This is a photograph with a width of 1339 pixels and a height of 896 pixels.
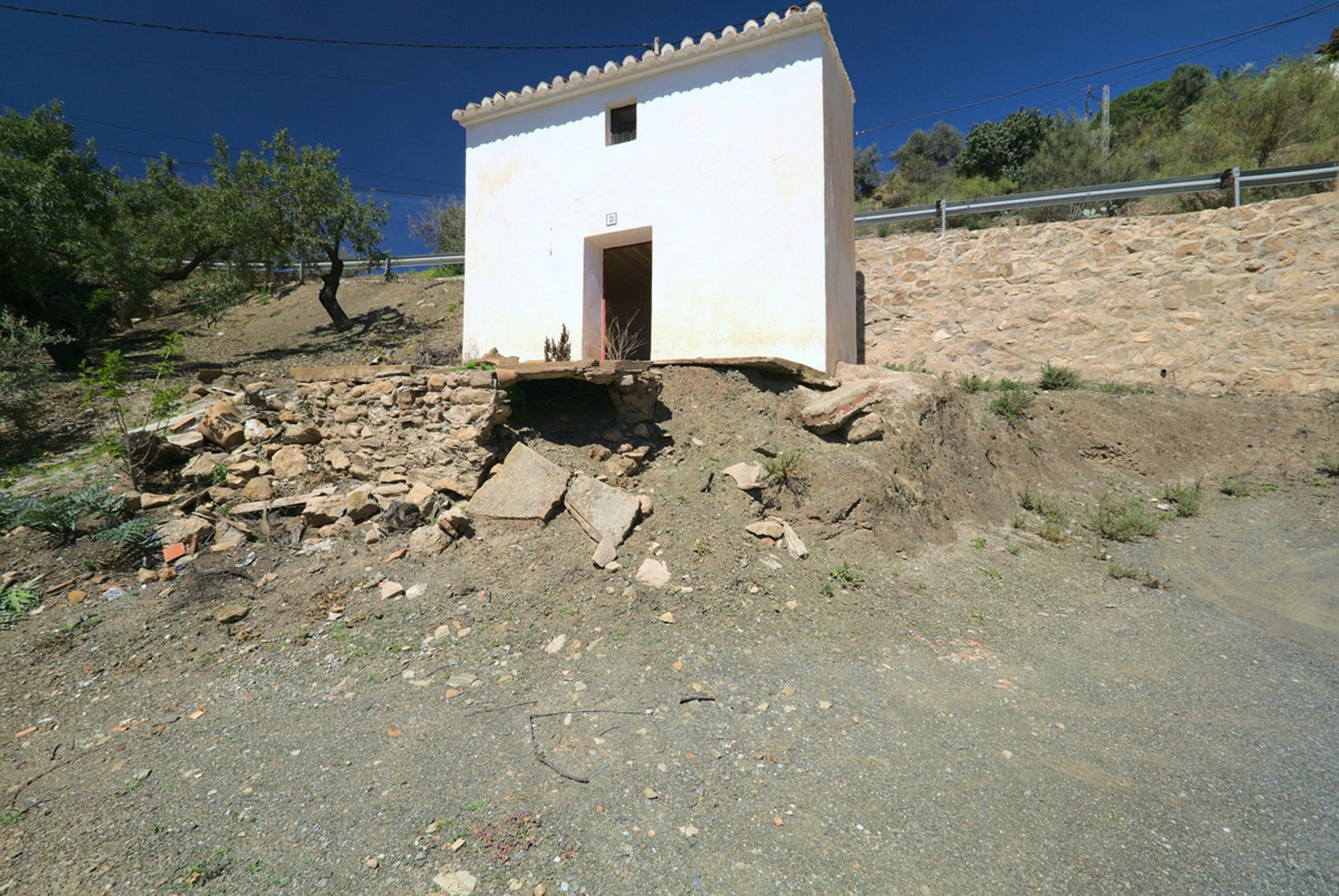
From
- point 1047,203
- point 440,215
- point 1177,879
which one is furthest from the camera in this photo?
point 440,215

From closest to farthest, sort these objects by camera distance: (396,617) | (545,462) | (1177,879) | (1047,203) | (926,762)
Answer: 1. (1177,879)
2. (926,762)
3. (396,617)
4. (545,462)
5. (1047,203)

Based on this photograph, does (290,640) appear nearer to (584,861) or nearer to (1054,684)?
(584,861)

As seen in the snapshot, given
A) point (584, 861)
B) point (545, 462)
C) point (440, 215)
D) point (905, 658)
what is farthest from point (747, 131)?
point (440, 215)

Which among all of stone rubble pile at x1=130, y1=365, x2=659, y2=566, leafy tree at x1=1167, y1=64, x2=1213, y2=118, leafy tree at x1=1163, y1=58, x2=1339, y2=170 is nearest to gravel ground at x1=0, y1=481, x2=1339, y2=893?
stone rubble pile at x1=130, y1=365, x2=659, y2=566

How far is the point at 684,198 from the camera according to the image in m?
7.18

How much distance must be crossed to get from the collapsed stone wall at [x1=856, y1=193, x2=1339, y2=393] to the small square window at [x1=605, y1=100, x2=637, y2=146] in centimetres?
468

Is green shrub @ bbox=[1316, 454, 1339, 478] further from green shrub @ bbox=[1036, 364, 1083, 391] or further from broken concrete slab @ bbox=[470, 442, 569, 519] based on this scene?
broken concrete slab @ bbox=[470, 442, 569, 519]

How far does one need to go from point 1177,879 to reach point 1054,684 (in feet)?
4.81

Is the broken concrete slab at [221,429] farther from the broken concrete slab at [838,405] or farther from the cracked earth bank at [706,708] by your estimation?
the broken concrete slab at [838,405]

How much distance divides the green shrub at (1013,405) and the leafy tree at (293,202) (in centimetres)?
1255

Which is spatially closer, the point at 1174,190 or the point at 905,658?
the point at 905,658

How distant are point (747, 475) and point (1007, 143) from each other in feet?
67.4

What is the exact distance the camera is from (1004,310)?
897cm

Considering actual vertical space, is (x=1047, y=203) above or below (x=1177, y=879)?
above
